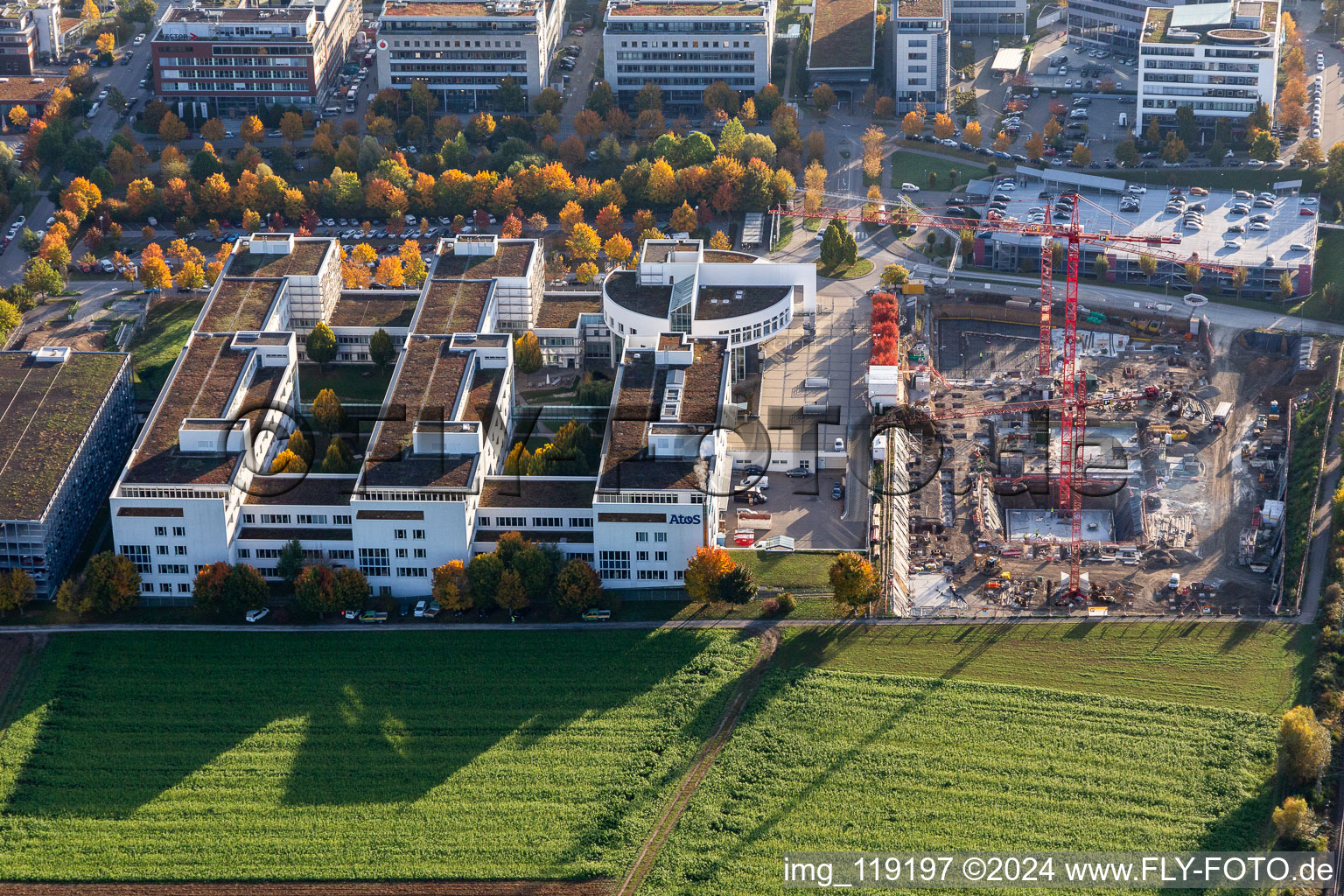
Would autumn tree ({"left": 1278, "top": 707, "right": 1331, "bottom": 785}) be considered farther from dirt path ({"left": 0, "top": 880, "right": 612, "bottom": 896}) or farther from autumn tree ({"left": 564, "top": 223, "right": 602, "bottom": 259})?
autumn tree ({"left": 564, "top": 223, "right": 602, "bottom": 259})

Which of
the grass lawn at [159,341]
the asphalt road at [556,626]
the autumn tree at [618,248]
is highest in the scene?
the autumn tree at [618,248]

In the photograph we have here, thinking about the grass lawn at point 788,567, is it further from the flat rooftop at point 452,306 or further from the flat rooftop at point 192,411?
the flat rooftop at point 192,411

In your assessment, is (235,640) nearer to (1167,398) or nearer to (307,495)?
(307,495)

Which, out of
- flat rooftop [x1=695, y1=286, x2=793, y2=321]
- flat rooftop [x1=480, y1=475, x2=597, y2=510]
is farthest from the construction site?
flat rooftop [x1=480, y1=475, x2=597, y2=510]

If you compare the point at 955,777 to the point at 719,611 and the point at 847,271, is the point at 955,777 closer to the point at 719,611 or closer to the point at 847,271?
the point at 719,611

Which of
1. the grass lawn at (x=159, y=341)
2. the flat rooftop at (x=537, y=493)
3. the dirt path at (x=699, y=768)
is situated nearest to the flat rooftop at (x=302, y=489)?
the flat rooftop at (x=537, y=493)
